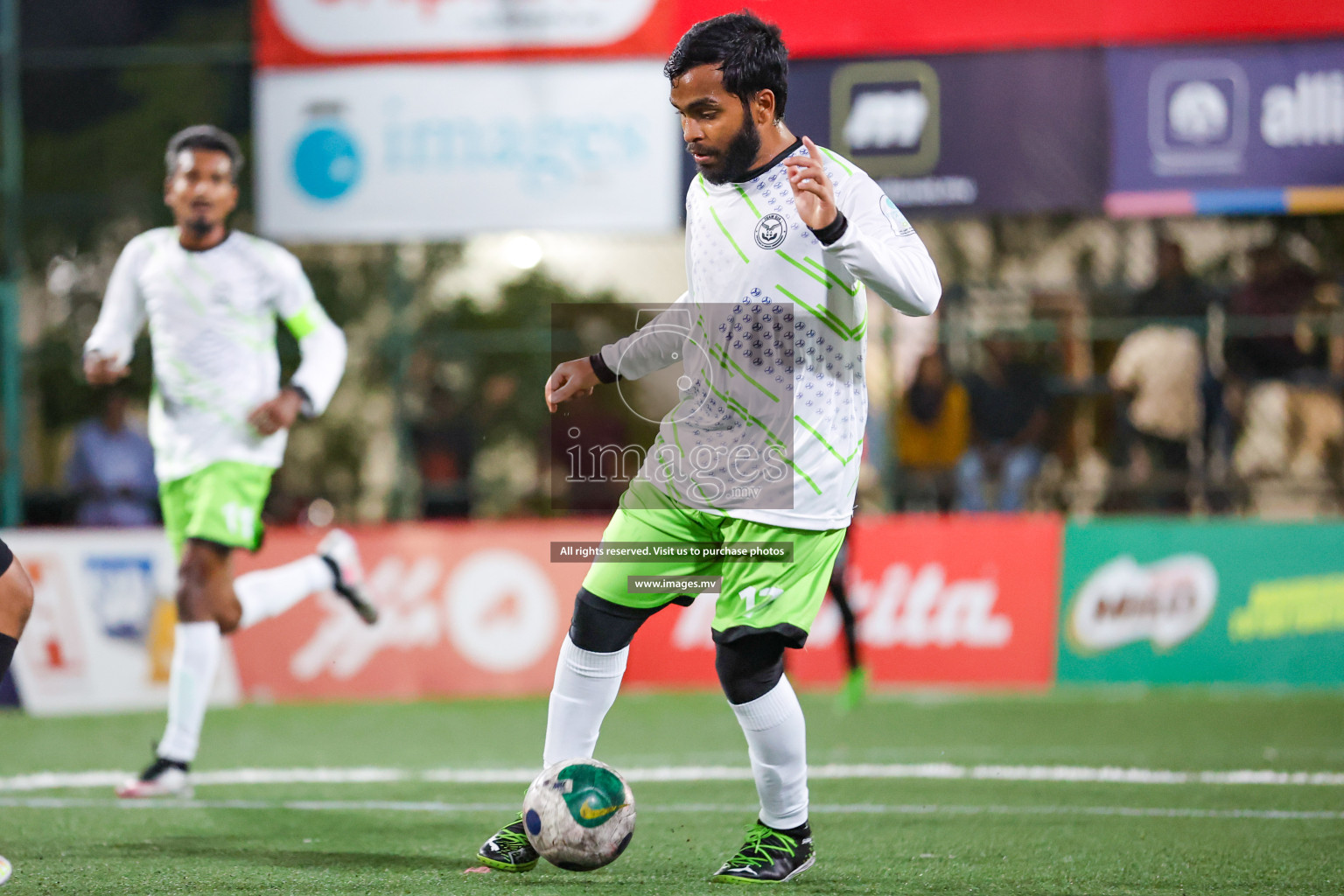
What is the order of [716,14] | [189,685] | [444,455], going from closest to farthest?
[189,685]
[716,14]
[444,455]

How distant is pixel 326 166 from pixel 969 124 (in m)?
4.18

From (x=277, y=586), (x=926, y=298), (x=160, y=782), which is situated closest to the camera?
(x=926, y=298)

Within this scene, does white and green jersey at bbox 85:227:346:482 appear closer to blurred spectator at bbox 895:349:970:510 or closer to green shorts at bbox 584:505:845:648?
green shorts at bbox 584:505:845:648

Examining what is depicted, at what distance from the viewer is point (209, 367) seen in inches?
263

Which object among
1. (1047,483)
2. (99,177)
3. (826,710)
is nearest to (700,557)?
(826,710)

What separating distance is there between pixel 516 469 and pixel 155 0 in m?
4.14

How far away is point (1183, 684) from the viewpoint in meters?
9.92

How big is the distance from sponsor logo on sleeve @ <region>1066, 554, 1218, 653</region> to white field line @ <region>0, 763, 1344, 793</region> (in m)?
3.30

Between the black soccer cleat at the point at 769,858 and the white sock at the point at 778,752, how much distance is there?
0.10ft

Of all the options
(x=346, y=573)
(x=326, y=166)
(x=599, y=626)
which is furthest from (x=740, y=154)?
(x=326, y=166)

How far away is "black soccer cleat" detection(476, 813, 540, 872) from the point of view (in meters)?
4.36

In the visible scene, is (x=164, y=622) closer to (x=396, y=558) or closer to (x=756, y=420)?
(x=396, y=558)

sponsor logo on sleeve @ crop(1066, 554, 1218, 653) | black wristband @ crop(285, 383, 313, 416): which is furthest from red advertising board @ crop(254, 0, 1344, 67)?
black wristband @ crop(285, 383, 313, 416)

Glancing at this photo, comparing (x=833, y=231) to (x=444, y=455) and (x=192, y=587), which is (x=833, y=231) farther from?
(x=444, y=455)
